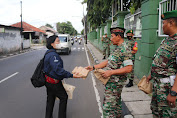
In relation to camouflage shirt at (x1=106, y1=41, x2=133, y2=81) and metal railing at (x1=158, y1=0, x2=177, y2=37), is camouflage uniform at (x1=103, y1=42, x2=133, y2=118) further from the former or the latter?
metal railing at (x1=158, y1=0, x2=177, y2=37)

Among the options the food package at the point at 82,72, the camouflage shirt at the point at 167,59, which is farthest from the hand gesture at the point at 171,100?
the food package at the point at 82,72

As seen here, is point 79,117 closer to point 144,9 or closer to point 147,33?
point 147,33

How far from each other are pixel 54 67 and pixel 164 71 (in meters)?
1.67

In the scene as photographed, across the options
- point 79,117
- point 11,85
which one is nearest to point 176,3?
point 79,117

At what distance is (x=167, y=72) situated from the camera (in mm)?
2117

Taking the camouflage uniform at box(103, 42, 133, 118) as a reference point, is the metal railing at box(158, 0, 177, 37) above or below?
above

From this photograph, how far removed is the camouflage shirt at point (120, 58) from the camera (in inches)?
104

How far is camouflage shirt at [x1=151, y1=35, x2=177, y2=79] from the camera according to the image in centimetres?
206

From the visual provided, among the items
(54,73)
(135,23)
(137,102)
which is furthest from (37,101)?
(135,23)

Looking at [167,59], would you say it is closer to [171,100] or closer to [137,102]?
[171,100]

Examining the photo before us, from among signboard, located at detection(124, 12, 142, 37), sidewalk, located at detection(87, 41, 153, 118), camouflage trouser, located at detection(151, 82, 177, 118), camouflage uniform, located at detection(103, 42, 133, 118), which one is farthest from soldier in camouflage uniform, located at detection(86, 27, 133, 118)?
signboard, located at detection(124, 12, 142, 37)

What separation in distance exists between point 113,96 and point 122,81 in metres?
0.28

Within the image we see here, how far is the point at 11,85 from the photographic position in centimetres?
644

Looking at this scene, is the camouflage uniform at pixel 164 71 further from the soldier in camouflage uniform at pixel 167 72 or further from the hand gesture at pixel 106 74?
the hand gesture at pixel 106 74
